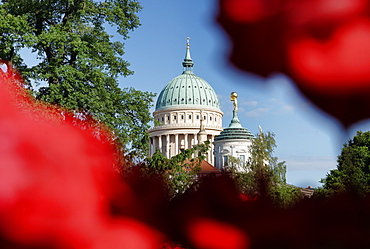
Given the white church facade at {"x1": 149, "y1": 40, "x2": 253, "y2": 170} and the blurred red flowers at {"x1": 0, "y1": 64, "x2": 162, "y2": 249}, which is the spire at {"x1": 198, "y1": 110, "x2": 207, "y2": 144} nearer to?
the white church facade at {"x1": 149, "y1": 40, "x2": 253, "y2": 170}

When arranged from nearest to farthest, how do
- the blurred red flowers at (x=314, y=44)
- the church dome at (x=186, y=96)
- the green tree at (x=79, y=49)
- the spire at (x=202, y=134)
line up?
1. the blurred red flowers at (x=314, y=44)
2. the green tree at (x=79, y=49)
3. the spire at (x=202, y=134)
4. the church dome at (x=186, y=96)

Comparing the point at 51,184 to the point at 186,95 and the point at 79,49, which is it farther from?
the point at 186,95

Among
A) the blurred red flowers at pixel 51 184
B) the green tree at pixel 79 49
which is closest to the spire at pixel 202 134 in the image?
the green tree at pixel 79 49

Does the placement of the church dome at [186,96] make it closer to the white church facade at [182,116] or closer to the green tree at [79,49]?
the white church facade at [182,116]

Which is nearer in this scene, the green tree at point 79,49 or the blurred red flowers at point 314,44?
the blurred red flowers at point 314,44

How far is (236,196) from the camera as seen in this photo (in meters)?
0.51

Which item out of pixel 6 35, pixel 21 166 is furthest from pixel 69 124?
pixel 6 35

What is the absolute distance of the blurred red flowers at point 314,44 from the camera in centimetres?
33

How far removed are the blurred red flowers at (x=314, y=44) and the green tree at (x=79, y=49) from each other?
271 inches

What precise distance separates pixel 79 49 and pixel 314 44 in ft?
27.2

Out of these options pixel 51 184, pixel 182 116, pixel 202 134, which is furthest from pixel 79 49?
pixel 182 116

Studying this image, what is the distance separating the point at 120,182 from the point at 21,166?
12 cm

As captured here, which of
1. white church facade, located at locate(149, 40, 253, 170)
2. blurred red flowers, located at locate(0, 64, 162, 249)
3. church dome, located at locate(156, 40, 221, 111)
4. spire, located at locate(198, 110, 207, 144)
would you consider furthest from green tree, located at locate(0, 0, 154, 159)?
church dome, located at locate(156, 40, 221, 111)

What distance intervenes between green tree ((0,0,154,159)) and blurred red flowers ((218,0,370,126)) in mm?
6876
